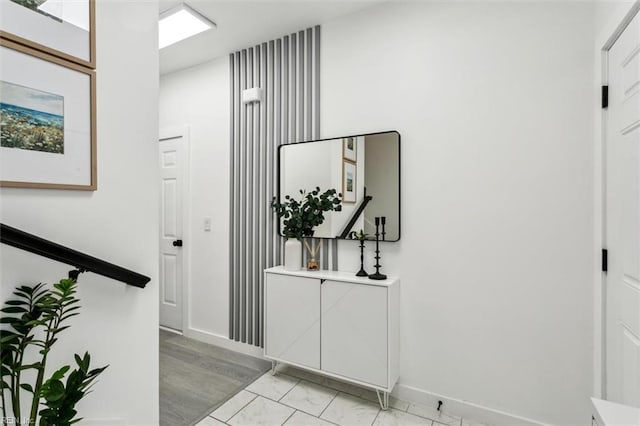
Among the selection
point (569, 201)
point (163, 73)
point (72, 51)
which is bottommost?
point (569, 201)

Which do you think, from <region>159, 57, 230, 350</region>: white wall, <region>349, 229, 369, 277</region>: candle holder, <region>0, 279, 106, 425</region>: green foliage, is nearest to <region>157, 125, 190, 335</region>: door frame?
<region>159, 57, 230, 350</region>: white wall

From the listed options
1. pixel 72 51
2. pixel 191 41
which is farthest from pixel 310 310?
pixel 191 41

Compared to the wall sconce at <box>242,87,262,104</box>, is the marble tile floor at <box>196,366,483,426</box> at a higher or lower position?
lower

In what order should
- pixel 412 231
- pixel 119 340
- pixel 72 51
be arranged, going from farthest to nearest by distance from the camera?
pixel 412 231 → pixel 119 340 → pixel 72 51

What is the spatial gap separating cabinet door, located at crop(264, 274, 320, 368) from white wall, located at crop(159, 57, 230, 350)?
0.74 m

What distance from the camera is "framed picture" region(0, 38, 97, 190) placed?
97 cm

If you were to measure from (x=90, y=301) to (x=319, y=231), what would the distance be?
156cm

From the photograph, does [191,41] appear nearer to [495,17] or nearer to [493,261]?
[495,17]

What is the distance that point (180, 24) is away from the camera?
250 centimetres

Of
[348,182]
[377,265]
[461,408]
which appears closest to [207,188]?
[348,182]

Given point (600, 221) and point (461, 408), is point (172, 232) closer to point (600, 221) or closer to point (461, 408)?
point (461, 408)

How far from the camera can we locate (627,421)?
2.86 feet

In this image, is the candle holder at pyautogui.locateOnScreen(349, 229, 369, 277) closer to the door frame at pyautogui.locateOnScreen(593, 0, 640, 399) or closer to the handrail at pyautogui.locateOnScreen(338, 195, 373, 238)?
the handrail at pyautogui.locateOnScreen(338, 195, 373, 238)

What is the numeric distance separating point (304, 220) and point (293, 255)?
0.91ft
